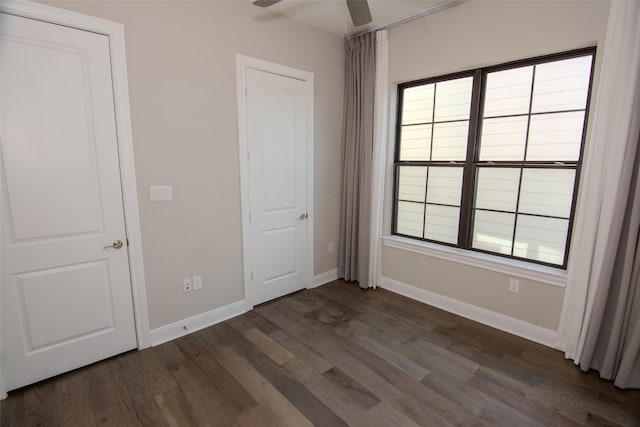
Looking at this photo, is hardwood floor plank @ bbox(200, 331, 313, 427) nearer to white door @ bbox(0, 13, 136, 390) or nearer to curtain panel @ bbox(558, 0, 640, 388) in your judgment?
white door @ bbox(0, 13, 136, 390)

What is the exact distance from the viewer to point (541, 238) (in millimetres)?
2570

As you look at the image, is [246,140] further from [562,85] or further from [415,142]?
[562,85]

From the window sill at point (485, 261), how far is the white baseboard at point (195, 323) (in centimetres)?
180

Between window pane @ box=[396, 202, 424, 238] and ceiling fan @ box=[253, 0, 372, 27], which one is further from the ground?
ceiling fan @ box=[253, 0, 372, 27]

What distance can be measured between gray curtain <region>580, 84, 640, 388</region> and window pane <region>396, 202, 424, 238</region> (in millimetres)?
1593

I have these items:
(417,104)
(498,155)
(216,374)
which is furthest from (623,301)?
(216,374)

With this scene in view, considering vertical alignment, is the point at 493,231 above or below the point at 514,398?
above

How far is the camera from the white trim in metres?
3.20

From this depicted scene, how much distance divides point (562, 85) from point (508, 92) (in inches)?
14.8

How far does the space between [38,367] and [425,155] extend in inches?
144

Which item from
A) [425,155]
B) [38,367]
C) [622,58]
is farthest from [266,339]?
[622,58]

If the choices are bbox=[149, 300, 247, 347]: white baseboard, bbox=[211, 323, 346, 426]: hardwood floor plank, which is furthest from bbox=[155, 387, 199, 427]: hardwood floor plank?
bbox=[149, 300, 247, 347]: white baseboard

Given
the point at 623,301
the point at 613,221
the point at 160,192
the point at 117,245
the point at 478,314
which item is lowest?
the point at 478,314

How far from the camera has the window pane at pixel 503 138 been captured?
2.60 meters
